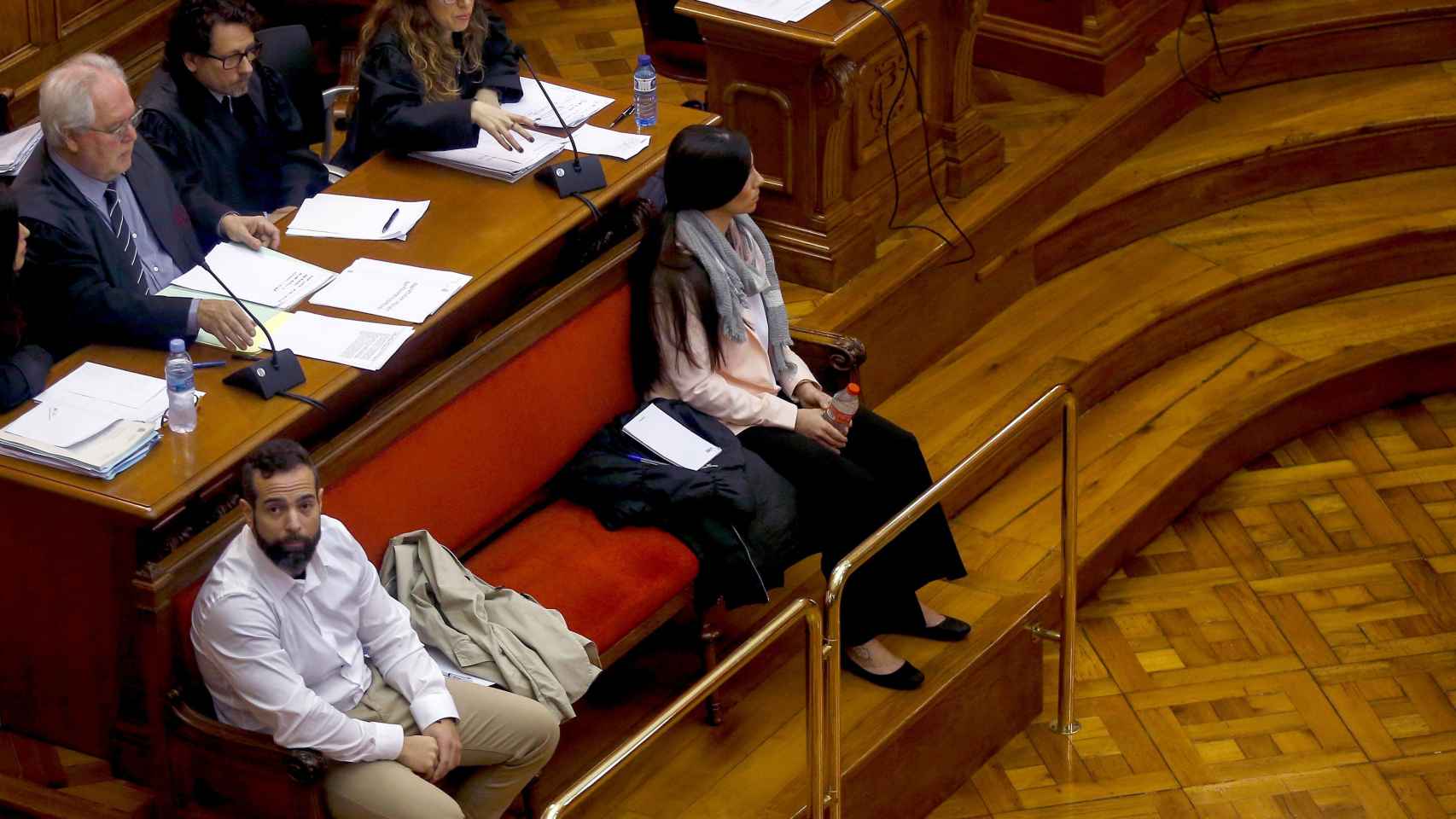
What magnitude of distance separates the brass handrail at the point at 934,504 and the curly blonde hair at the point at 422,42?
1.42 metres

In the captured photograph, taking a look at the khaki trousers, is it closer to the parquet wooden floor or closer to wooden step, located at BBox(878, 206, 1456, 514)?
the parquet wooden floor

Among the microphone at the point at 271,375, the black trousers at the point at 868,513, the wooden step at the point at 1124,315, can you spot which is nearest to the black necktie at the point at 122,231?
the microphone at the point at 271,375

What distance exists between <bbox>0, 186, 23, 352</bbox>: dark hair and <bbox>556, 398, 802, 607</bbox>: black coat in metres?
1.15

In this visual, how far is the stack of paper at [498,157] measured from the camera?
4.43 m

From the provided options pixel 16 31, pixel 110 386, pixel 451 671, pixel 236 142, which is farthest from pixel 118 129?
pixel 16 31

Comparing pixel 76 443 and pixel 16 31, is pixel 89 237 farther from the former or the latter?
pixel 16 31

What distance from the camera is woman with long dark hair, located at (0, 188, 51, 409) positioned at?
140 inches

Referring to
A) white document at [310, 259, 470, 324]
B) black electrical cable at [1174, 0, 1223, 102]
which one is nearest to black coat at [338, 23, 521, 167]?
white document at [310, 259, 470, 324]

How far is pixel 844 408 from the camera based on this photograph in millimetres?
4332

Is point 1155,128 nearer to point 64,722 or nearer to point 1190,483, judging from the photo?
point 1190,483

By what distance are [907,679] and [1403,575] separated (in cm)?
154

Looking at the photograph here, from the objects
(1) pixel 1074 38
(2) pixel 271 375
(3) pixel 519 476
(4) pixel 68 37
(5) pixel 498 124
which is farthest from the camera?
(1) pixel 1074 38

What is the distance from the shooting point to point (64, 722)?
144 inches

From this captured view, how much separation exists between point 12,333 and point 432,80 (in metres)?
1.26
